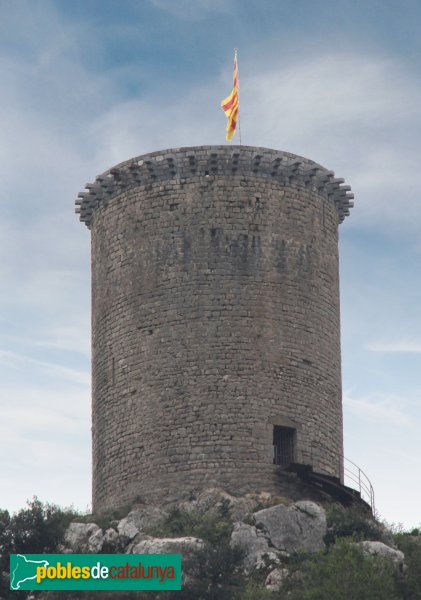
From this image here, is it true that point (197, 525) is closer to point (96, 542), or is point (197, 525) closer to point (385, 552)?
point (96, 542)

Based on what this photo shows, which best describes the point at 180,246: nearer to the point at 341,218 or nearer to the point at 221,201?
the point at 221,201

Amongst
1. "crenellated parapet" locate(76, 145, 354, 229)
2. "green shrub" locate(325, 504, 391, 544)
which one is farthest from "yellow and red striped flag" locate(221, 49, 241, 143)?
"green shrub" locate(325, 504, 391, 544)

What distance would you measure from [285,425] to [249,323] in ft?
9.80

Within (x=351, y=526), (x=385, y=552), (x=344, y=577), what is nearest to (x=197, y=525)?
(x=351, y=526)

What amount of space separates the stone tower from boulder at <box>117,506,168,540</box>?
24.9 inches

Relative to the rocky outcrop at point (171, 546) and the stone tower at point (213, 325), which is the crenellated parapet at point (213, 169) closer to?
the stone tower at point (213, 325)

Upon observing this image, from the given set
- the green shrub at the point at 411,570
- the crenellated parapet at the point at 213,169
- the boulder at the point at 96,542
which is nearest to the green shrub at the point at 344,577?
the green shrub at the point at 411,570

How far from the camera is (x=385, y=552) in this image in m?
59.7

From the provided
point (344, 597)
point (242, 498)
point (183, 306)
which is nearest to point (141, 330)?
point (183, 306)

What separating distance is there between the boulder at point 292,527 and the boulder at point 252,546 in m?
0.26

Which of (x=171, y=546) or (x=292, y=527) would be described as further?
(x=292, y=527)

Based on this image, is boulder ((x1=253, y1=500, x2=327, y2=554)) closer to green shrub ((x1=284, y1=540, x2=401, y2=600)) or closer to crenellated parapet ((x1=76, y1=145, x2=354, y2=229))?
green shrub ((x1=284, y1=540, x2=401, y2=600))

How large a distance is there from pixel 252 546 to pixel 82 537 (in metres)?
4.79

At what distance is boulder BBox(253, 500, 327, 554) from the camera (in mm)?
59938
